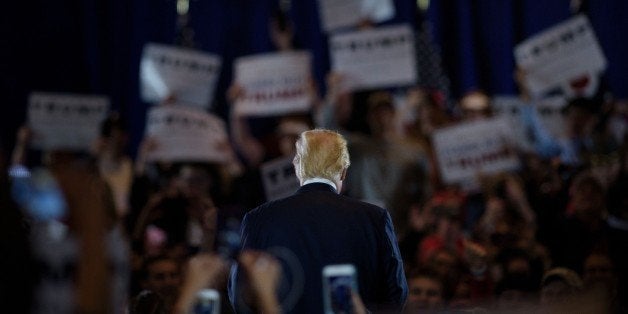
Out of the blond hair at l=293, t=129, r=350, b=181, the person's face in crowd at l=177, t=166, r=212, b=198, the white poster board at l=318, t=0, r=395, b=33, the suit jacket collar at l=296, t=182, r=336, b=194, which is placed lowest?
the person's face in crowd at l=177, t=166, r=212, b=198

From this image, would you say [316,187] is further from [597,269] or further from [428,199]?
[428,199]

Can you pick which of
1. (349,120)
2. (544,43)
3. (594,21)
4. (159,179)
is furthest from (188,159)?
(594,21)

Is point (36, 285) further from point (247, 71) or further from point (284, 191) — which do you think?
point (247, 71)

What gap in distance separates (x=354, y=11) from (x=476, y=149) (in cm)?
117

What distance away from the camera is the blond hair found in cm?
384

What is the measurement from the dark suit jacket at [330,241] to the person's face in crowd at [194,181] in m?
3.01

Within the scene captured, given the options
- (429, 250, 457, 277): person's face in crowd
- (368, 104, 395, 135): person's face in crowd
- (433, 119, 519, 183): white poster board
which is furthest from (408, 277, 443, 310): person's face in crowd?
(433, 119, 519, 183): white poster board

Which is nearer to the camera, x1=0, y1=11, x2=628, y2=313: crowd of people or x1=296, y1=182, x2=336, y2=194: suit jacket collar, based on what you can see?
x1=296, y1=182, x2=336, y2=194: suit jacket collar

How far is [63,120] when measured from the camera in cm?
724

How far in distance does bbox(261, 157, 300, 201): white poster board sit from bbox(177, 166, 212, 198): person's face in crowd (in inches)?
16.4

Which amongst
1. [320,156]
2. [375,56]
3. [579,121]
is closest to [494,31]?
[579,121]

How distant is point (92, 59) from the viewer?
847 cm

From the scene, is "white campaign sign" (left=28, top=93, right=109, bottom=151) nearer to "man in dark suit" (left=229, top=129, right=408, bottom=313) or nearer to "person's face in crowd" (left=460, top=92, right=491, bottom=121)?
"person's face in crowd" (left=460, top=92, right=491, bottom=121)

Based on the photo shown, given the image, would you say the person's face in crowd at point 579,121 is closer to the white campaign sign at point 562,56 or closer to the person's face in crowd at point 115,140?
the white campaign sign at point 562,56
